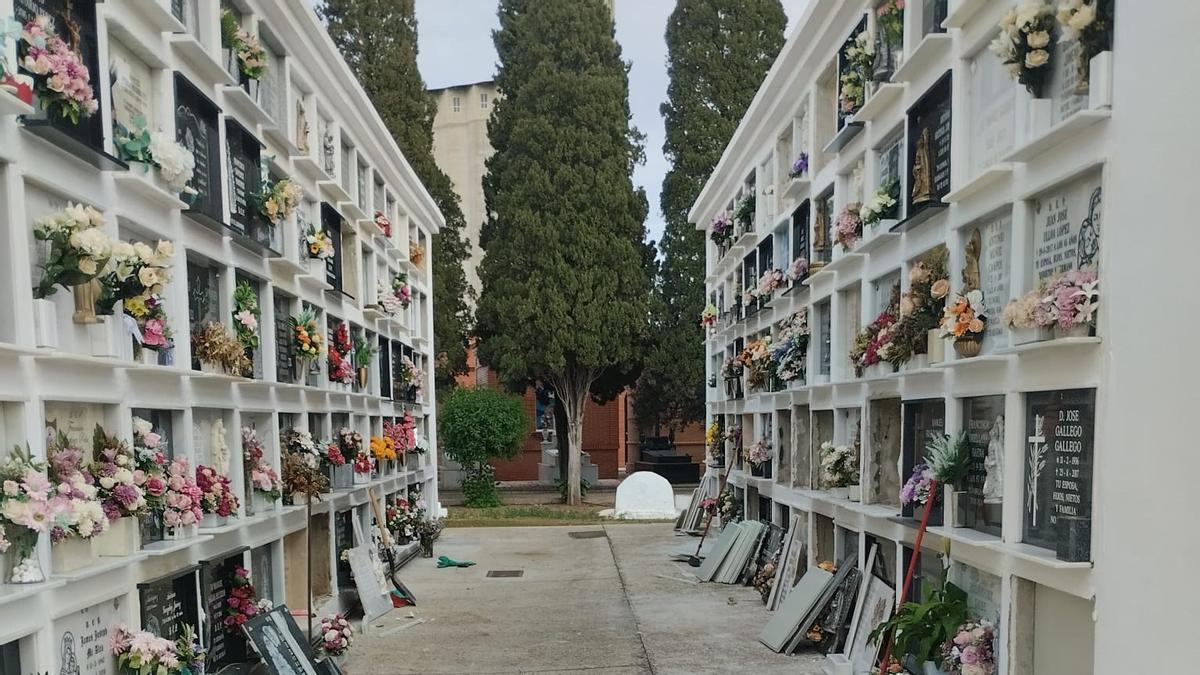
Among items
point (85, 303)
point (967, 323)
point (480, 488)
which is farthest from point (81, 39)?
point (480, 488)

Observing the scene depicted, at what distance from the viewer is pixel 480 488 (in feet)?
58.5

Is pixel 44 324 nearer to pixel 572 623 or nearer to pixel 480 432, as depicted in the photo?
pixel 572 623

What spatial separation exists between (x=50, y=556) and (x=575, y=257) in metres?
13.9

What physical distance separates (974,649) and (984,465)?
39.3 inches

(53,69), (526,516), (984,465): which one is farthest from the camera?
(526,516)

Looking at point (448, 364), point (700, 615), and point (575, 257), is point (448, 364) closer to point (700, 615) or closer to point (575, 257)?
point (575, 257)

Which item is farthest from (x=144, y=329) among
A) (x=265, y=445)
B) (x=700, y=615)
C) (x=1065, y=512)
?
(x=700, y=615)

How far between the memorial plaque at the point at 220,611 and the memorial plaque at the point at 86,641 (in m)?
0.93

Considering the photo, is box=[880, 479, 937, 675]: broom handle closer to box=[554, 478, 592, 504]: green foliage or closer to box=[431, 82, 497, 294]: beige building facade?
box=[554, 478, 592, 504]: green foliage

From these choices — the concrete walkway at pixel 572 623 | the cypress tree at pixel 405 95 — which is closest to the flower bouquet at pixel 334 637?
the concrete walkway at pixel 572 623

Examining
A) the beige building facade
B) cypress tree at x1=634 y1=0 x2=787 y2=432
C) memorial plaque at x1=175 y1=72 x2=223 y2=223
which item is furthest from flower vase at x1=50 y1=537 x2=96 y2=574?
the beige building facade

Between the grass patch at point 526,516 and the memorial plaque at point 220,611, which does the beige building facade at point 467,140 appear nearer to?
the grass patch at point 526,516

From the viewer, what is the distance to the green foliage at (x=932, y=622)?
448 cm

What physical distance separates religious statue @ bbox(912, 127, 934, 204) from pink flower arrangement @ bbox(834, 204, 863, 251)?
1.10 metres
